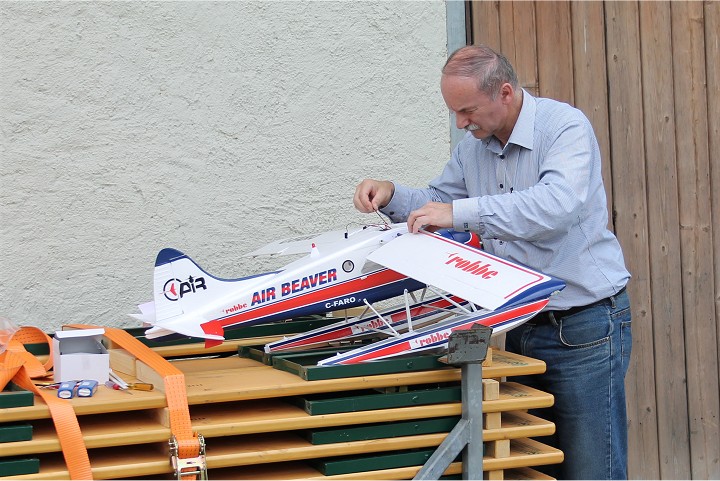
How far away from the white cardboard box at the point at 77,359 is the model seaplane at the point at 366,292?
0.69 ft

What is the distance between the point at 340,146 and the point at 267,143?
0.40 m

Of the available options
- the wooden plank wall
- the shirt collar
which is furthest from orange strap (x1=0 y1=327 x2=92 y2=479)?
the wooden plank wall

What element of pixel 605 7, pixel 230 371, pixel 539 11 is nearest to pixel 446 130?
pixel 539 11

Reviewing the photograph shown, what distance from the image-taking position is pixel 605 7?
5.25 meters

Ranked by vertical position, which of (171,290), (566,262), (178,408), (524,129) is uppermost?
(524,129)

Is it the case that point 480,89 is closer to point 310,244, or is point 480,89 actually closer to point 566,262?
point 566,262

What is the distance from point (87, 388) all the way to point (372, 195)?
142cm

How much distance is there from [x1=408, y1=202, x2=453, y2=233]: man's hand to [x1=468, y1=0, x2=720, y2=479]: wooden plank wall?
88.1 inches

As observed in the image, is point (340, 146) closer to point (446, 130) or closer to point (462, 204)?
point (446, 130)

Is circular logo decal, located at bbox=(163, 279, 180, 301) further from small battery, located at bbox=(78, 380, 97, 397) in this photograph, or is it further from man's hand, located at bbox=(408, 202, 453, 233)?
man's hand, located at bbox=(408, 202, 453, 233)

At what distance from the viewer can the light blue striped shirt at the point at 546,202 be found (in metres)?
3.04

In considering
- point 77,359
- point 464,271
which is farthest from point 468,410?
point 77,359

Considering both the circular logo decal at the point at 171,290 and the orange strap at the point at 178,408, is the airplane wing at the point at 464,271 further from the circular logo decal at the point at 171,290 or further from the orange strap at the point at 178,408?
the orange strap at the point at 178,408

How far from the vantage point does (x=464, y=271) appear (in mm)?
2912
